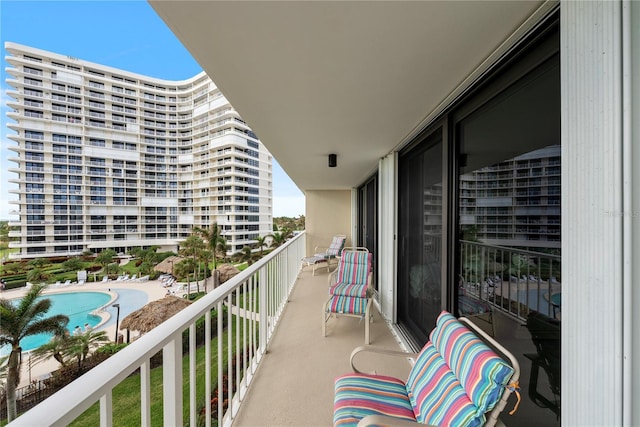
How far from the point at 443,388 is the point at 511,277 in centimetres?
65

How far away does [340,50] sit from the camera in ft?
3.93

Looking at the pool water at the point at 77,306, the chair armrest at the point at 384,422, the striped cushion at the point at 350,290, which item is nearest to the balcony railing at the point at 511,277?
the chair armrest at the point at 384,422

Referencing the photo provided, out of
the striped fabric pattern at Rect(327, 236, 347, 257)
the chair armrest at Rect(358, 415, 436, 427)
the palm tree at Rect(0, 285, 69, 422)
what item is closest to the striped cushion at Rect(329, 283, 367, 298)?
the chair armrest at Rect(358, 415, 436, 427)

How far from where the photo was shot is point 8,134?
26984mm

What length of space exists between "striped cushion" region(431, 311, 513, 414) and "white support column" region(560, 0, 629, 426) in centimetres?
18

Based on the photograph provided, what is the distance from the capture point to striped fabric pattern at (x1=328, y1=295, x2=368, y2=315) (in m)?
2.81

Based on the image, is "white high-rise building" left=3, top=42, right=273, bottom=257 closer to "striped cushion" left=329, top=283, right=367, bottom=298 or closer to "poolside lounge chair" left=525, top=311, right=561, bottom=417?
"striped cushion" left=329, top=283, right=367, bottom=298

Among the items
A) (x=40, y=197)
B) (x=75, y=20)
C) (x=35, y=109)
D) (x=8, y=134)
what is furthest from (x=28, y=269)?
(x=75, y=20)

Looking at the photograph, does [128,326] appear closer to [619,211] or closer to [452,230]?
[452,230]

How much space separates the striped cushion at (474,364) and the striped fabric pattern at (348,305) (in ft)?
4.94

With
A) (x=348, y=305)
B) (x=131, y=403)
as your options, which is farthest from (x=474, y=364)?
(x=131, y=403)

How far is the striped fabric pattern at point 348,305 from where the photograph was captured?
2807 millimetres

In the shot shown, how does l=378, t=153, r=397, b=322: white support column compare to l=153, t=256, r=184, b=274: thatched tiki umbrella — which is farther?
l=153, t=256, r=184, b=274: thatched tiki umbrella

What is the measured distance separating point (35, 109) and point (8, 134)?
367 centimetres
